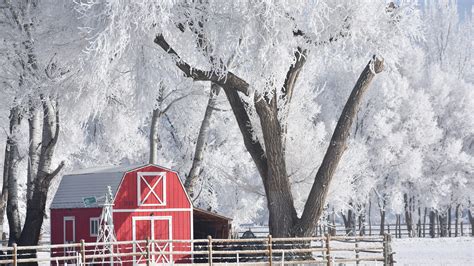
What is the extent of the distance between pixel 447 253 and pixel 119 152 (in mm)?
19038

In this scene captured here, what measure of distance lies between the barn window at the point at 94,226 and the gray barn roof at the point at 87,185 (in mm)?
479

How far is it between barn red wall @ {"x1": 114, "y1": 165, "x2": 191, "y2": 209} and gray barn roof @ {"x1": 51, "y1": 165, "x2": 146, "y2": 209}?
239mm

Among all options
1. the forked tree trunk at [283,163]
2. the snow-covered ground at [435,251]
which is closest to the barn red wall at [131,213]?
the forked tree trunk at [283,163]

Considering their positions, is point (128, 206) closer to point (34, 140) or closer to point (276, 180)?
point (34, 140)

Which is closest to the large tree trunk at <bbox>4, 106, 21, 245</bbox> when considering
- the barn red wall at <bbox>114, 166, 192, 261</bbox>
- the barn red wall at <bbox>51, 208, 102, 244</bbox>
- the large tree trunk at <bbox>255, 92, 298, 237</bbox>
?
the barn red wall at <bbox>51, 208, 102, 244</bbox>

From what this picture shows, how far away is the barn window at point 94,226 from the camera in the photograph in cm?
2919

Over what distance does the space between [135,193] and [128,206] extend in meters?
0.52

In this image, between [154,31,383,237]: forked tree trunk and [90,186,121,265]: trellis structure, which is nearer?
[154,31,383,237]: forked tree trunk

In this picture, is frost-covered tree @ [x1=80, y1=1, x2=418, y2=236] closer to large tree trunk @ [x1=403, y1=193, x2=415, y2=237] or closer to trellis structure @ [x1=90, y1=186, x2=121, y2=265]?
trellis structure @ [x1=90, y1=186, x2=121, y2=265]

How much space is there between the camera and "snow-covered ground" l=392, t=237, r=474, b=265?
3362 cm

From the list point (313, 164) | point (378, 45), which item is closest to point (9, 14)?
point (378, 45)

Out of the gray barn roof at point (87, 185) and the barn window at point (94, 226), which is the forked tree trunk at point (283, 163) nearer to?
the gray barn roof at point (87, 185)

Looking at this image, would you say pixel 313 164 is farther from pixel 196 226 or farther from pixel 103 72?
pixel 103 72

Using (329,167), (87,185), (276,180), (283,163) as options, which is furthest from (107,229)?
(329,167)
